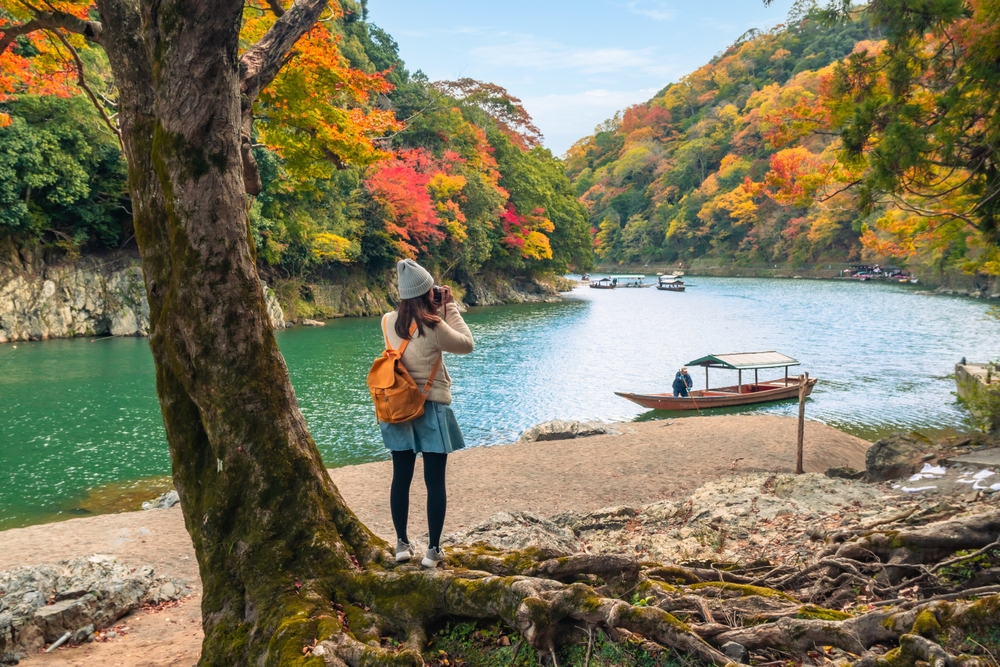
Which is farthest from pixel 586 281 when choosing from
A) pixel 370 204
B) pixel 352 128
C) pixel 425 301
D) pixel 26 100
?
pixel 425 301

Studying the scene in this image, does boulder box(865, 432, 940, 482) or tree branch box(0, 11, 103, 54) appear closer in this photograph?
tree branch box(0, 11, 103, 54)

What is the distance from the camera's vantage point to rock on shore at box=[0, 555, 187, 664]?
175 inches

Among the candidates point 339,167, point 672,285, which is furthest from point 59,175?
point 672,285

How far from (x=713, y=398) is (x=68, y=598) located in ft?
53.2

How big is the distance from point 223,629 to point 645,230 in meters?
91.8

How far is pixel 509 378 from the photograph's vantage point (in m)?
22.0

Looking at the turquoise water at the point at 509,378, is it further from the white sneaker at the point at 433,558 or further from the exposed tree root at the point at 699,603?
the exposed tree root at the point at 699,603

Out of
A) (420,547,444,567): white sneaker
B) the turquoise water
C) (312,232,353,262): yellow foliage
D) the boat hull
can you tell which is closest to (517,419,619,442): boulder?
the turquoise water

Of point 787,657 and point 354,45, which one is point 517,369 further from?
point 354,45

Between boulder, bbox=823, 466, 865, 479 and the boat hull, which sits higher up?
boulder, bbox=823, 466, 865, 479

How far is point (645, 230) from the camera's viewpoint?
91.2 metres

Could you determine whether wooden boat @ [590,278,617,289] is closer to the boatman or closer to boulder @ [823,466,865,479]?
the boatman

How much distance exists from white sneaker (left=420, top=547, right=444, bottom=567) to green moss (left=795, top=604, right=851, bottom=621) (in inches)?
69.7

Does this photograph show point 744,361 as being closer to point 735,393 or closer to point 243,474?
point 735,393
